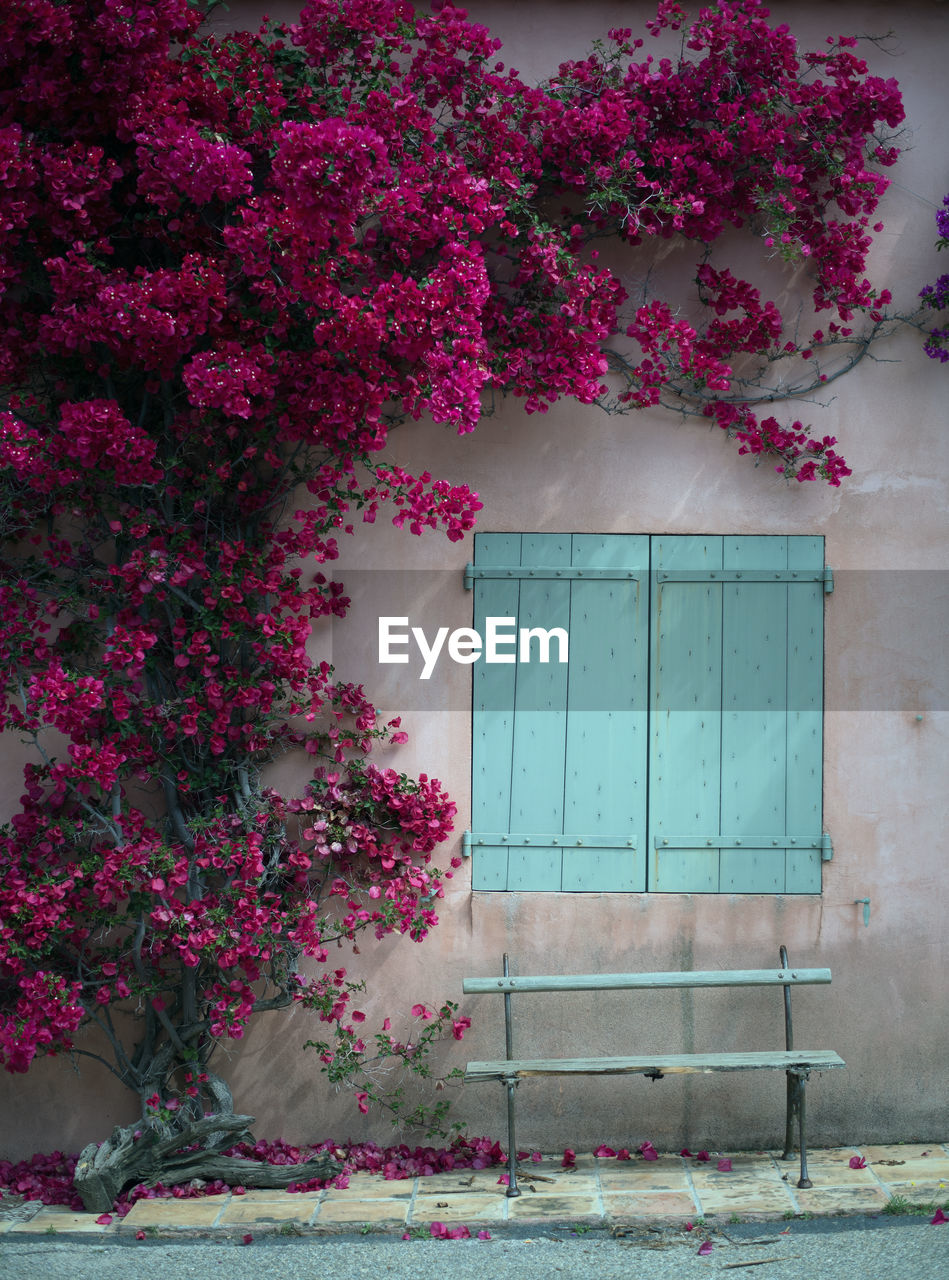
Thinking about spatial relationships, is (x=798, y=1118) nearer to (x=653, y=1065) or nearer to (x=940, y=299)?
(x=653, y=1065)

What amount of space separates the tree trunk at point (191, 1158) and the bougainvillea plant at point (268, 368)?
0.12 meters

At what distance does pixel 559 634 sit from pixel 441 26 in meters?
2.30

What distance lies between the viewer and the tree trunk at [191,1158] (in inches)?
178

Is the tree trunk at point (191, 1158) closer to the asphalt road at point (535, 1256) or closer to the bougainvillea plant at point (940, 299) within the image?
the asphalt road at point (535, 1256)

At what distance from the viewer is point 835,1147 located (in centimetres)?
476

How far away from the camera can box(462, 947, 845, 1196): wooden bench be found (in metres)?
4.35

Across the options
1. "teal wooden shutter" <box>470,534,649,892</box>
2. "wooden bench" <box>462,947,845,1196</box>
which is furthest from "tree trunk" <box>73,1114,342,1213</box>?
"teal wooden shutter" <box>470,534,649,892</box>

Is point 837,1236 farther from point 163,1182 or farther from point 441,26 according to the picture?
point 441,26

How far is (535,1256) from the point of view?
13.0 feet

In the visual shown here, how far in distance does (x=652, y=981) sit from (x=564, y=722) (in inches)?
40.7

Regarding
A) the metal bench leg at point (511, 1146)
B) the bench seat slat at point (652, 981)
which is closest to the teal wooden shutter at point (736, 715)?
the bench seat slat at point (652, 981)

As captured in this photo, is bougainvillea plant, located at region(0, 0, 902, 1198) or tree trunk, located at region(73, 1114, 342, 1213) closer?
bougainvillea plant, located at region(0, 0, 902, 1198)

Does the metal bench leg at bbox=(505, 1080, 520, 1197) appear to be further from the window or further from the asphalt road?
the window

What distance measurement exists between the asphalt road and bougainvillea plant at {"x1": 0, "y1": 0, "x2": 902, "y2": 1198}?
63 cm
